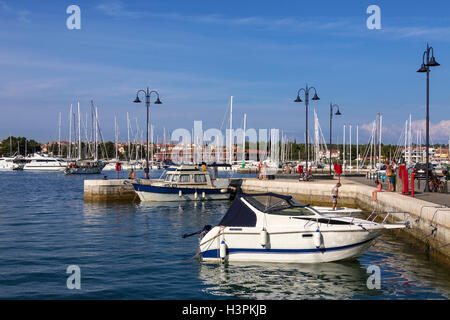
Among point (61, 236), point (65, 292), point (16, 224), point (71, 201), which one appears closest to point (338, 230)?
point (65, 292)

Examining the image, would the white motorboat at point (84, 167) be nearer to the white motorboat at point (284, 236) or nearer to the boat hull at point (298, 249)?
the white motorboat at point (284, 236)

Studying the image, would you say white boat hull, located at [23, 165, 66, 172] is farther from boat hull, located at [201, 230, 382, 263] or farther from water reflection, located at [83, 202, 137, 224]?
boat hull, located at [201, 230, 382, 263]

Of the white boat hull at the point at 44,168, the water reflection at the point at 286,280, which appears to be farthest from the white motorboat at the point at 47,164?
the water reflection at the point at 286,280

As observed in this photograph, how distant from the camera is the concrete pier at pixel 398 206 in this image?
16.0 m

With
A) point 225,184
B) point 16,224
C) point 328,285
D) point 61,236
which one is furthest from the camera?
point 225,184

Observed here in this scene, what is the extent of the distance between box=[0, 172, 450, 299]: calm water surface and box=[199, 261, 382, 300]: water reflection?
1.1 inches

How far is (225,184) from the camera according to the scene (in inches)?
1544

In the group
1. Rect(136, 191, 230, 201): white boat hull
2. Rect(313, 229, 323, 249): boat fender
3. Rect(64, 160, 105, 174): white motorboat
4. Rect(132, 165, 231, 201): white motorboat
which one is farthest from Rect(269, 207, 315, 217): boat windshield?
Rect(64, 160, 105, 174): white motorboat

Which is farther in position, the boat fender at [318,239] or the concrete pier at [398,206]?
the concrete pier at [398,206]

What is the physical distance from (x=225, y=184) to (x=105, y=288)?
2608 centimetres

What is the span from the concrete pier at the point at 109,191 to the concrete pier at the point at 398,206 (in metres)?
10.1

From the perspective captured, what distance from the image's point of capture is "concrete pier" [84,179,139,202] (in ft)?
125

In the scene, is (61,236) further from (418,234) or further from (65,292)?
Answer: (418,234)

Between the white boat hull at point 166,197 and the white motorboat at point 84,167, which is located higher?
the white motorboat at point 84,167
